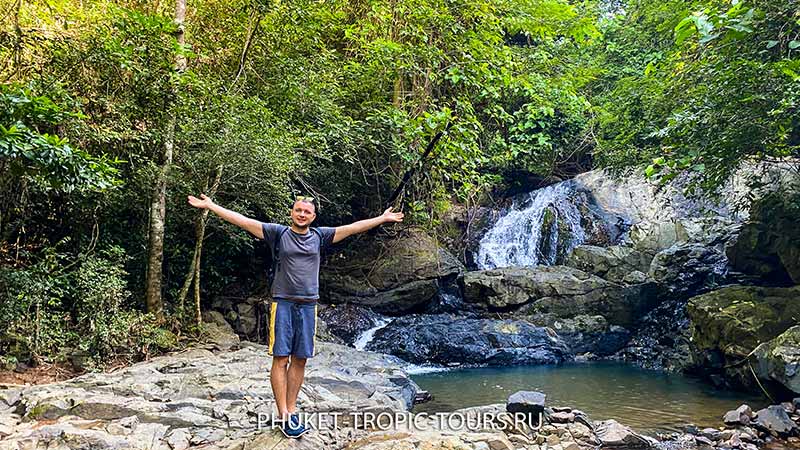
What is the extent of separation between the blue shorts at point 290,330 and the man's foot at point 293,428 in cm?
44

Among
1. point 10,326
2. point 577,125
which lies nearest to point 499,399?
point 10,326

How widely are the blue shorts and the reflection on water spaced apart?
399cm

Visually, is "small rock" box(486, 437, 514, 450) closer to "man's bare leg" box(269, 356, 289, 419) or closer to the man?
the man

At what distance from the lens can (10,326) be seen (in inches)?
244

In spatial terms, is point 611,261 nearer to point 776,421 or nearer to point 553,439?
point 776,421

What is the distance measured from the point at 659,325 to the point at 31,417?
41.5 feet

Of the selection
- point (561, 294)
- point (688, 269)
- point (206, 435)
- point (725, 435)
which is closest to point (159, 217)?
point (206, 435)

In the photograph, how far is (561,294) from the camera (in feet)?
42.7

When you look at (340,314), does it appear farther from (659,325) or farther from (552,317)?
(659,325)

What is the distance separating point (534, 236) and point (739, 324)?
700 cm

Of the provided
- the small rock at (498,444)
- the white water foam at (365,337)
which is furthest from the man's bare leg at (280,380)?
the white water foam at (365,337)

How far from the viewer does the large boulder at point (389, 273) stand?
13078 millimetres

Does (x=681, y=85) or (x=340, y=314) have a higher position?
(x=681, y=85)

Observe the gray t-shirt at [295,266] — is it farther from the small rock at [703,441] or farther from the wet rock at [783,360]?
the wet rock at [783,360]
